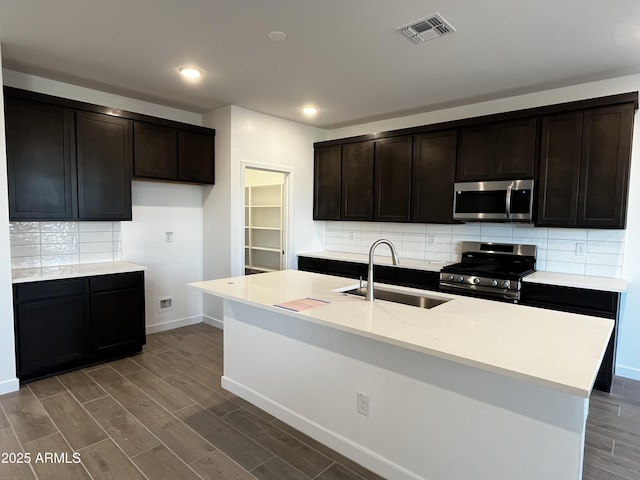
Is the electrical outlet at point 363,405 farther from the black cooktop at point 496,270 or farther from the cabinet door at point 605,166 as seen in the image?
the cabinet door at point 605,166

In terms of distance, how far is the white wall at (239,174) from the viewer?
4.22 metres

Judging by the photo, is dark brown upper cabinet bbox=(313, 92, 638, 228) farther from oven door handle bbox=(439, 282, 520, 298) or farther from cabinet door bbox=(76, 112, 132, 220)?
cabinet door bbox=(76, 112, 132, 220)

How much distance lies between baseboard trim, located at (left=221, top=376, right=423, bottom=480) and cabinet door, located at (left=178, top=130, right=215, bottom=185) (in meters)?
2.37

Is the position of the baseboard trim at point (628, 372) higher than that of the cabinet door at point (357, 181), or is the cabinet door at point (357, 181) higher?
the cabinet door at point (357, 181)

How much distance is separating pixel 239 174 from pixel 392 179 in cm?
179

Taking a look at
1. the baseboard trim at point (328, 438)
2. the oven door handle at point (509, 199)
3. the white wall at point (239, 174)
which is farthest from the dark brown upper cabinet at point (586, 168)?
the white wall at point (239, 174)

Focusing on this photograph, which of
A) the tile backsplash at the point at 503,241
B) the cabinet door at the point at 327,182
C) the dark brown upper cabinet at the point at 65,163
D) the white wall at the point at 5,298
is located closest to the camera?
the white wall at the point at 5,298

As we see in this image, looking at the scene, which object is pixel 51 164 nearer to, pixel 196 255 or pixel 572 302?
pixel 196 255

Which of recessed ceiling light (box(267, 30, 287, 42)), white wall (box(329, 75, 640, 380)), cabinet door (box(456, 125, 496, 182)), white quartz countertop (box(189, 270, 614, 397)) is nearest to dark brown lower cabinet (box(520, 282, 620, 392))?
white wall (box(329, 75, 640, 380))

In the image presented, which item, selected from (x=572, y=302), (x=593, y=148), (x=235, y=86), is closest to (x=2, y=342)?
(x=235, y=86)

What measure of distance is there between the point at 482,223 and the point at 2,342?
14.5ft

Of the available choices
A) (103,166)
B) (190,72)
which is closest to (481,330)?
(190,72)

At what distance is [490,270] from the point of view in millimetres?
3486

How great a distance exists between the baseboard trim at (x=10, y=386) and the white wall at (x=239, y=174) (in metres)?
1.98
